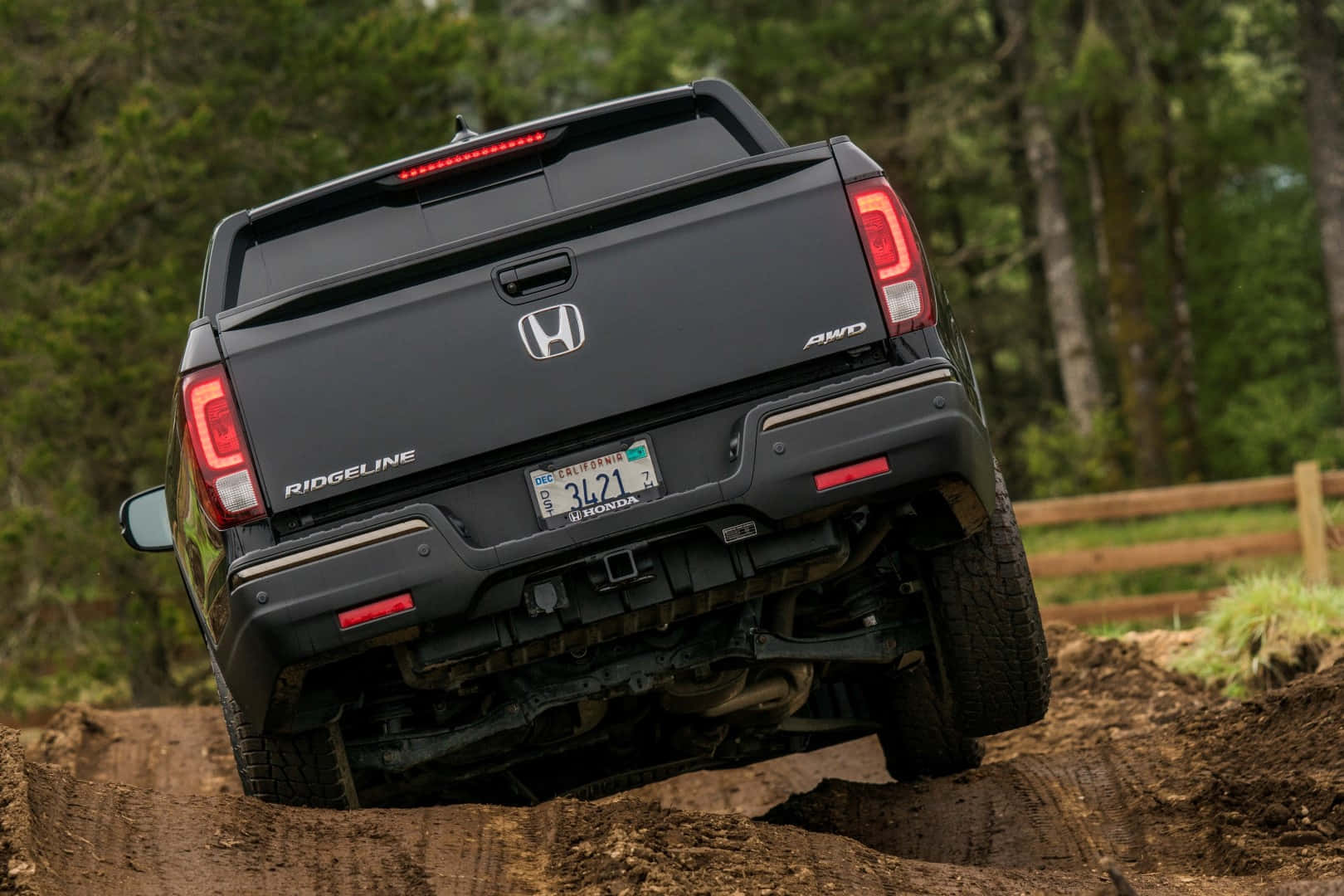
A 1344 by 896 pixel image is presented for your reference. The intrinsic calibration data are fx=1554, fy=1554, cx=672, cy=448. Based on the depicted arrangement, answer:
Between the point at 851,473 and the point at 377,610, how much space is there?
49.5 inches

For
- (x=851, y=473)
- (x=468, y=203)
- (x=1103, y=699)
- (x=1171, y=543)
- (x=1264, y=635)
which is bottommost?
(x=1171, y=543)

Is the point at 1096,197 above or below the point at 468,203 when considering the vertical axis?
below

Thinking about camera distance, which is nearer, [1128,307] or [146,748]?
[146,748]

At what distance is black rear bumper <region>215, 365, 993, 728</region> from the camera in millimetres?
3924

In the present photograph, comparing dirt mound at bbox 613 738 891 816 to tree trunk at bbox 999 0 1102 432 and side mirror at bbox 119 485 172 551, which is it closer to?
side mirror at bbox 119 485 172 551

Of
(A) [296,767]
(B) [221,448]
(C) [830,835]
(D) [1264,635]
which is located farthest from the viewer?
(D) [1264,635]

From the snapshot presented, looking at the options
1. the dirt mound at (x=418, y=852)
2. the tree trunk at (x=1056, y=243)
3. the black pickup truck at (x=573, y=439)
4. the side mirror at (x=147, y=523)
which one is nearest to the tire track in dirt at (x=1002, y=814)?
the dirt mound at (x=418, y=852)

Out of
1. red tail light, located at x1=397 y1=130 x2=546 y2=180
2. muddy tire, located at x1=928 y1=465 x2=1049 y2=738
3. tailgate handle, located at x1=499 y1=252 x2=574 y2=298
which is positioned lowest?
muddy tire, located at x1=928 y1=465 x2=1049 y2=738

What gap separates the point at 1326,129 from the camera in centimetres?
2222

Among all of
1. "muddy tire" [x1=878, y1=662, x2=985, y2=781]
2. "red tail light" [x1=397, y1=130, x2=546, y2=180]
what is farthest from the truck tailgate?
"muddy tire" [x1=878, y1=662, x2=985, y2=781]

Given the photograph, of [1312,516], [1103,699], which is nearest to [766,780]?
[1103,699]

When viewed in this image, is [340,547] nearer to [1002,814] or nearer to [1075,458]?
[1002,814]

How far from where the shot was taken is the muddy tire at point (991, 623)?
450 centimetres

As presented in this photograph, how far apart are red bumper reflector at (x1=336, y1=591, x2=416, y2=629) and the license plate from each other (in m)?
0.41
